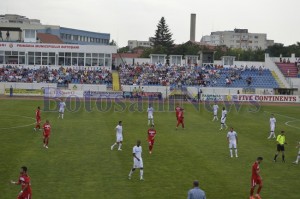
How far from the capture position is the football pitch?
1816 cm

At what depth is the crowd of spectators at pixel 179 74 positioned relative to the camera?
7319 centimetres

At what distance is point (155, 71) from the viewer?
257 ft

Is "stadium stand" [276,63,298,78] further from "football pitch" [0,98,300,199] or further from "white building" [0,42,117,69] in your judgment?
"football pitch" [0,98,300,199]

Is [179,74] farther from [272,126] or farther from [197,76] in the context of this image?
[272,126]

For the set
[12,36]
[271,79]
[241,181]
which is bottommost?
[241,181]

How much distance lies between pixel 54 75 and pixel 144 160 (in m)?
52.9

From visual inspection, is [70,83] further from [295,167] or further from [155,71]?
[295,167]

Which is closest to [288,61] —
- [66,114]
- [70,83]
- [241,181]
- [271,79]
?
[271,79]

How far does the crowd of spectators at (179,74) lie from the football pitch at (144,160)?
1252 inches

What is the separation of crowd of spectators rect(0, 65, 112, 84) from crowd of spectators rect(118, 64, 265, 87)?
12.0 ft

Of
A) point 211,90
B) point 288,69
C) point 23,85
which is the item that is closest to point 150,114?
point 211,90

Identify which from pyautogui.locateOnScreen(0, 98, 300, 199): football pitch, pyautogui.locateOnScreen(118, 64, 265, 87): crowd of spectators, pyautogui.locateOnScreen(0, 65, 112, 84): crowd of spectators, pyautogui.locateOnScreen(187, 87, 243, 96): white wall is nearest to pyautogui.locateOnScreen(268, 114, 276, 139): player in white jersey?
pyautogui.locateOnScreen(0, 98, 300, 199): football pitch

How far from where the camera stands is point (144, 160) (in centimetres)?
2353

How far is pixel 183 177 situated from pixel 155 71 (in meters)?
58.8
